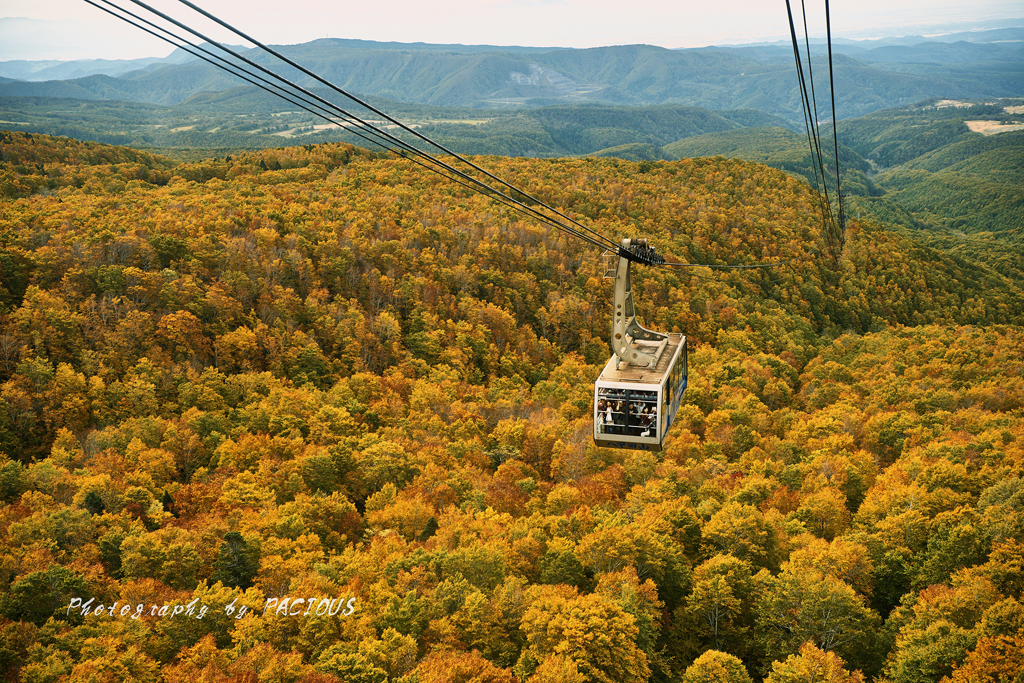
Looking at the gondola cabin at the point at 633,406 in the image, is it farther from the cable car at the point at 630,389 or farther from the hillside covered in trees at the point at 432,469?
the hillside covered in trees at the point at 432,469

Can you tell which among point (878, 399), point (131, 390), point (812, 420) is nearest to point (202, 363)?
point (131, 390)

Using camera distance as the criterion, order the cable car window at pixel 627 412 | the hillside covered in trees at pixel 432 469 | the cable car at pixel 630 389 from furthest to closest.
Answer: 1. the hillside covered in trees at pixel 432 469
2. the cable car window at pixel 627 412
3. the cable car at pixel 630 389

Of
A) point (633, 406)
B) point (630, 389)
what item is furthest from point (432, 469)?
point (630, 389)

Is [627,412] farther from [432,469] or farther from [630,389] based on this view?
[432,469]

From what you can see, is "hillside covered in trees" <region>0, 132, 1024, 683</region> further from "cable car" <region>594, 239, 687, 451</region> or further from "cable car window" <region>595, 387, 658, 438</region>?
"cable car window" <region>595, 387, 658, 438</region>

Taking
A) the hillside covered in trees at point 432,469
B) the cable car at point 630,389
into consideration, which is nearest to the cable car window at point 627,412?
the cable car at point 630,389

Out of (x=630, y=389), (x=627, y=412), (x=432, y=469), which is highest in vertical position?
(x=630, y=389)

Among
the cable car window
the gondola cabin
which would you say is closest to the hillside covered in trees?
the gondola cabin
